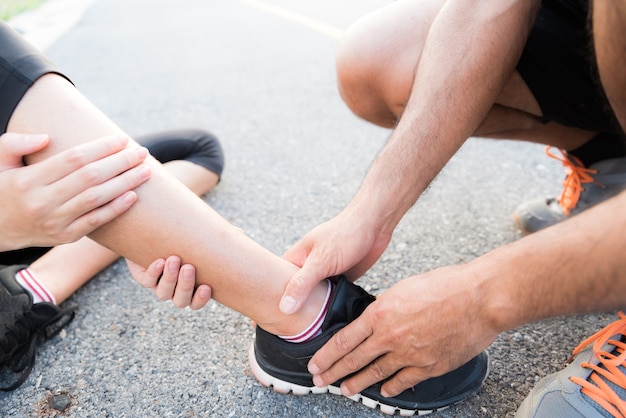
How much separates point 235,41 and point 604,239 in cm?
323

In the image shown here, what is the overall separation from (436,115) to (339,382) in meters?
0.55

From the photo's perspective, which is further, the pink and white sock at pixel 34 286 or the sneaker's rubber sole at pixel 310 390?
the pink and white sock at pixel 34 286

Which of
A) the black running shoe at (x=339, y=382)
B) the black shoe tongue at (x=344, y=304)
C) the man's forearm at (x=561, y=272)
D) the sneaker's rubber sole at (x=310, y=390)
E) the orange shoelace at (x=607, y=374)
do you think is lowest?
the sneaker's rubber sole at (x=310, y=390)

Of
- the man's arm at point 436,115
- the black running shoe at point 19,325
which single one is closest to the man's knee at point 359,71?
the man's arm at point 436,115

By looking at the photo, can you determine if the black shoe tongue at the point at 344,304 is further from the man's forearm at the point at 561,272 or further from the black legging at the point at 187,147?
the black legging at the point at 187,147

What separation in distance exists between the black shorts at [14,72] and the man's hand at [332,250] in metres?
0.54

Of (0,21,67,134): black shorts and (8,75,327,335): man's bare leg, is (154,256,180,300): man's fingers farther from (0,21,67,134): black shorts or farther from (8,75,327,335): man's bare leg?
(0,21,67,134): black shorts

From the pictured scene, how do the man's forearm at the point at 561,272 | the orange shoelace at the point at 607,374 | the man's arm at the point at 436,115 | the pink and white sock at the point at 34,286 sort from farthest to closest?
the pink and white sock at the point at 34,286
the man's arm at the point at 436,115
the orange shoelace at the point at 607,374
the man's forearm at the point at 561,272

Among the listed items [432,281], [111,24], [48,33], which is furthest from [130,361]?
[111,24]

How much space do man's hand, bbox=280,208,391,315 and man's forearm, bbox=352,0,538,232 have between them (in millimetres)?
36

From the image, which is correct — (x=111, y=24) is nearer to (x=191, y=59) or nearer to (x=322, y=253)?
(x=191, y=59)

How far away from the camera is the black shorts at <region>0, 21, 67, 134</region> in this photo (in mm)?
848

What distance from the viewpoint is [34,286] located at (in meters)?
1.18

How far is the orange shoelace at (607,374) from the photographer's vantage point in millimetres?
765
